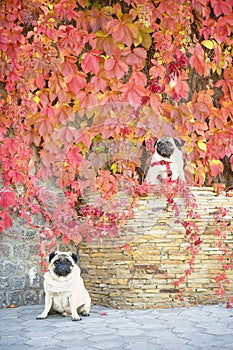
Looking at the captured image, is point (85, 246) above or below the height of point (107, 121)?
below

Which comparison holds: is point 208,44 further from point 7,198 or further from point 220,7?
point 7,198

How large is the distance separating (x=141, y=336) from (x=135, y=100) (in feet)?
7.28

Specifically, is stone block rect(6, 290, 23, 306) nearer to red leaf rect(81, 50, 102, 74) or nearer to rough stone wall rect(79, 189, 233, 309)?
rough stone wall rect(79, 189, 233, 309)

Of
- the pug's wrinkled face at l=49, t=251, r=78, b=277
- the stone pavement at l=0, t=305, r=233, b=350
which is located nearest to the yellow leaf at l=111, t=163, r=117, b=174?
the pug's wrinkled face at l=49, t=251, r=78, b=277

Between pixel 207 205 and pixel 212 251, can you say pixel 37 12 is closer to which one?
pixel 207 205

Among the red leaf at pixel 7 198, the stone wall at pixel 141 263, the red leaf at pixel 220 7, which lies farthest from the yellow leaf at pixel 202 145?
the red leaf at pixel 7 198

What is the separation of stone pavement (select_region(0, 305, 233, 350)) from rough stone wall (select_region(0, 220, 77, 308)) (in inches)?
8.0

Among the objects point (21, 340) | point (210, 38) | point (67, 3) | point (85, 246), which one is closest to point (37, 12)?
point (67, 3)

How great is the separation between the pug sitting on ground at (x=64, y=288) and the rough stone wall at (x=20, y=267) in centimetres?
65

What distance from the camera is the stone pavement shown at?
11.4 feet

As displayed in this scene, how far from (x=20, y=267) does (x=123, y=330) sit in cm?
158

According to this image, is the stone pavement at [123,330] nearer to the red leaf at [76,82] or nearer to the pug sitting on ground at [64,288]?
the pug sitting on ground at [64,288]

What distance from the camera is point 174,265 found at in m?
4.91

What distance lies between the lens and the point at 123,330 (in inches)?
155
